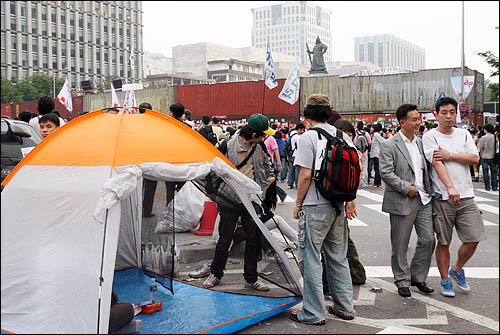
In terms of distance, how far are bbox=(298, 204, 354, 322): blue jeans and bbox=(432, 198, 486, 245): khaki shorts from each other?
1.18 m

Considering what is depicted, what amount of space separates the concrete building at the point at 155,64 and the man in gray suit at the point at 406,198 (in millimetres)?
151026

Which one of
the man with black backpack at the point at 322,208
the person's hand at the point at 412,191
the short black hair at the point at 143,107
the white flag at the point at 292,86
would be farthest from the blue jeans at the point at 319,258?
the white flag at the point at 292,86

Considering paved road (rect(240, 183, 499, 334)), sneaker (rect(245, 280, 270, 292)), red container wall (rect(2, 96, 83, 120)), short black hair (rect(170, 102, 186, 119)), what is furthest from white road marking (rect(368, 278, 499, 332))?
red container wall (rect(2, 96, 83, 120))

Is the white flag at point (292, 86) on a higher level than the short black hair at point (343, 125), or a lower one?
higher

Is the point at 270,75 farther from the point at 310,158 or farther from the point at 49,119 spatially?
the point at 310,158

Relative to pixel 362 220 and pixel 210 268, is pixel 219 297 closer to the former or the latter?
pixel 210 268

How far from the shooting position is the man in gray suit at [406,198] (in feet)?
16.2

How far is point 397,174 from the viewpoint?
16.5 feet

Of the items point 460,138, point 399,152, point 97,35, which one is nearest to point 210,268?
point 399,152

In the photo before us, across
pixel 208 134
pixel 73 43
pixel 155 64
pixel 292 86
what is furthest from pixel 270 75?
pixel 155 64

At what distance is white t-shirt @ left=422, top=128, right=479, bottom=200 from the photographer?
485cm

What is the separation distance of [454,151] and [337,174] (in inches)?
61.2

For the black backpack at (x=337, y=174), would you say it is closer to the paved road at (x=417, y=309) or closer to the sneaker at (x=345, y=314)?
the sneaker at (x=345, y=314)

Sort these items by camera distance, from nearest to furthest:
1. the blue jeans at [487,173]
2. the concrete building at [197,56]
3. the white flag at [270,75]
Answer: the blue jeans at [487,173]
the white flag at [270,75]
the concrete building at [197,56]
